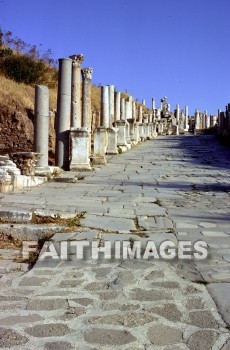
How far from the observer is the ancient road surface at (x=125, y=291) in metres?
2.80

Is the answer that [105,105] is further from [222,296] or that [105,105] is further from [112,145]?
[222,296]

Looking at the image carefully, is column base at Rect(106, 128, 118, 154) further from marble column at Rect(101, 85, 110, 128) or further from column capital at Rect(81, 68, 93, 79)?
column capital at Rect(81, 68, 93, 79)

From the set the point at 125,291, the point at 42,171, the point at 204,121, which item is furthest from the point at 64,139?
the point at 204,121

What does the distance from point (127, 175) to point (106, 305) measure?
30.6 ft

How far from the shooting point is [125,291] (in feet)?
11.9

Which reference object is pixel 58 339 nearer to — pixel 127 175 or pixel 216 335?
pixel 216 335

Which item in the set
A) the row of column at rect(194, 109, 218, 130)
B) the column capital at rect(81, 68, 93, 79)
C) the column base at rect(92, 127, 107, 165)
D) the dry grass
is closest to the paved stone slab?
the column base at rect(92, 127, 107, 165)

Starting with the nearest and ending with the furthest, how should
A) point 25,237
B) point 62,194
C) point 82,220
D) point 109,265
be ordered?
point 109,265
point 25,237
point 82,220
point 62,194

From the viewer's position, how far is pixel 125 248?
188 inches

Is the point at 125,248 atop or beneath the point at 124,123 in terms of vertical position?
beneath

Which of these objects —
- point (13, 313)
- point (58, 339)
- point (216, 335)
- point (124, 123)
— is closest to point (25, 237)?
point (13, 313)

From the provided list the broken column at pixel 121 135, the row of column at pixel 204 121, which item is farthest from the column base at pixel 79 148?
the row of column at pixel 204 121

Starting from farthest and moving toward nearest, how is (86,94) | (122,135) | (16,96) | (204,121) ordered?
(204,121), (16,96), (122,135), (86,94)

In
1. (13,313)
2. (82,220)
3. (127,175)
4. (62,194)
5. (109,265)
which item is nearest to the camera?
(13,313)
